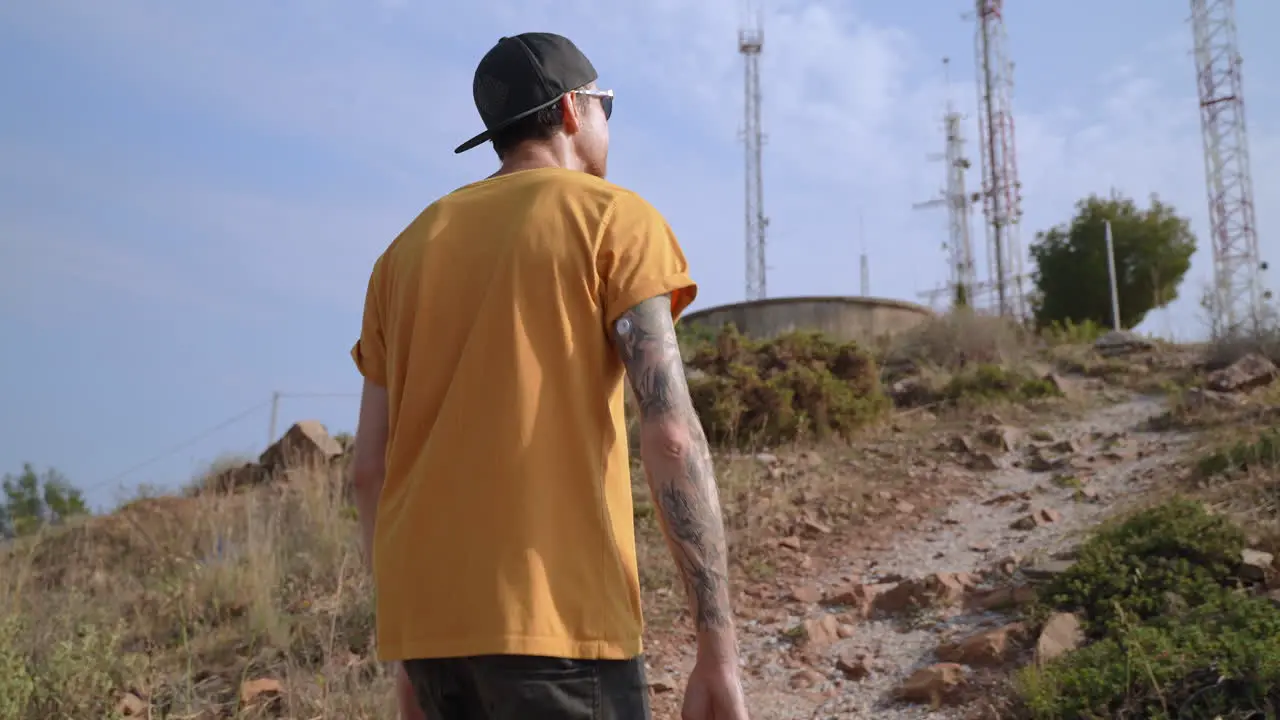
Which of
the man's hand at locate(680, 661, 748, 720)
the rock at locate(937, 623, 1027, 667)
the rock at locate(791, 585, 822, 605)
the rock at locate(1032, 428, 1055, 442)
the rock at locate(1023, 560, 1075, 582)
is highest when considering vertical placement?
the rock at locate(1032, 428, 1055, 442)

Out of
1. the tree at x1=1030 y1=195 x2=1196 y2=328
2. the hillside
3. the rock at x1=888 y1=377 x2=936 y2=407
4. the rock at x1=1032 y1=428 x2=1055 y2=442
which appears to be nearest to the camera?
the hillside

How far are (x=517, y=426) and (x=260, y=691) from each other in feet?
11.9

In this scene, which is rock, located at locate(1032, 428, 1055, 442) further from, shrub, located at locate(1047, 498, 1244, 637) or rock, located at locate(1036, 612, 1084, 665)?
rock, located at locate(1036, 612, 1084, 665)

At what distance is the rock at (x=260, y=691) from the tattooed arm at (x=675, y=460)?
11.4 feet

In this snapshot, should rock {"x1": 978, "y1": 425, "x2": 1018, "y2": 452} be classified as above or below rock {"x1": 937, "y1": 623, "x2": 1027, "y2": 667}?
above

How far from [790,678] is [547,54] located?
3814 mm

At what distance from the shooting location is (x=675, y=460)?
1.77 meters

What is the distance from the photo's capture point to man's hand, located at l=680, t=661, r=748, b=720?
164 centimetres

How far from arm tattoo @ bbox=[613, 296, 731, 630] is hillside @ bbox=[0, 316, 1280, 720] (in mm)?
2709

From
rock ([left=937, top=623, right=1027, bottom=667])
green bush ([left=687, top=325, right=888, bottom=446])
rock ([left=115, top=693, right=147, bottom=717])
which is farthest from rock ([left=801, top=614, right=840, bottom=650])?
green bush ([left=687, top=325, right=888, bottom=446])

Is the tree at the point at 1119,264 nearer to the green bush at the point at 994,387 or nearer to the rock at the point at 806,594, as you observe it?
the green bush at the point at 994,387

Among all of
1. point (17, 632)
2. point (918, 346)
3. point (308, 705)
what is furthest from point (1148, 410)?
point (17, 632)

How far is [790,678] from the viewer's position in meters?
5.06

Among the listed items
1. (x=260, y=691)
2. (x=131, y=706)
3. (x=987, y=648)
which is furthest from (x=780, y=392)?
(x=131, y=706)
